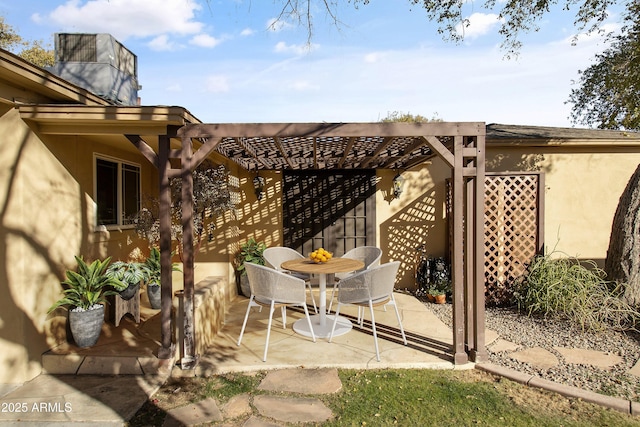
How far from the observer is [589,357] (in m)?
3.69

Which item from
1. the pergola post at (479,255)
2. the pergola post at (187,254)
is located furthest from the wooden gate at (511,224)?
the pergola post at (187,254)

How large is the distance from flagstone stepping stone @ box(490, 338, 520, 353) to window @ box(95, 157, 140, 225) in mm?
4887

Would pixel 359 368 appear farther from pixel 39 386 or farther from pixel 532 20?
pixel 532 20

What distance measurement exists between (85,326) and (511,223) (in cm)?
596

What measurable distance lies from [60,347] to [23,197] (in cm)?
154

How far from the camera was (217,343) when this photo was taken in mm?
4078

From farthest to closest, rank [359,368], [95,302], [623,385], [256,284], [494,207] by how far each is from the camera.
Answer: [494,207]
[256,284]
[95,302]
[359,368]
[623,385]

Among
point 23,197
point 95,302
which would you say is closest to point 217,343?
point 95,302

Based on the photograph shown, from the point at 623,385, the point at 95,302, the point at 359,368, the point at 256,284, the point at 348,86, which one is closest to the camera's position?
the point at 623,385

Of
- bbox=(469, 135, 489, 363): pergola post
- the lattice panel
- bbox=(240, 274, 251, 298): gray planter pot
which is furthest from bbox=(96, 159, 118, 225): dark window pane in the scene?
the lattice panel

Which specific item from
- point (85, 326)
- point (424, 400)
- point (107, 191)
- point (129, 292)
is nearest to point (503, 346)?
point (424, 400)

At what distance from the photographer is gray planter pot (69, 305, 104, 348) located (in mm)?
3527

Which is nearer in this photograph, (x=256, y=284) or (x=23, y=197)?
(x=23, y=197)

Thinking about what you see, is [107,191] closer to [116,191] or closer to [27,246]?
[116,191]
